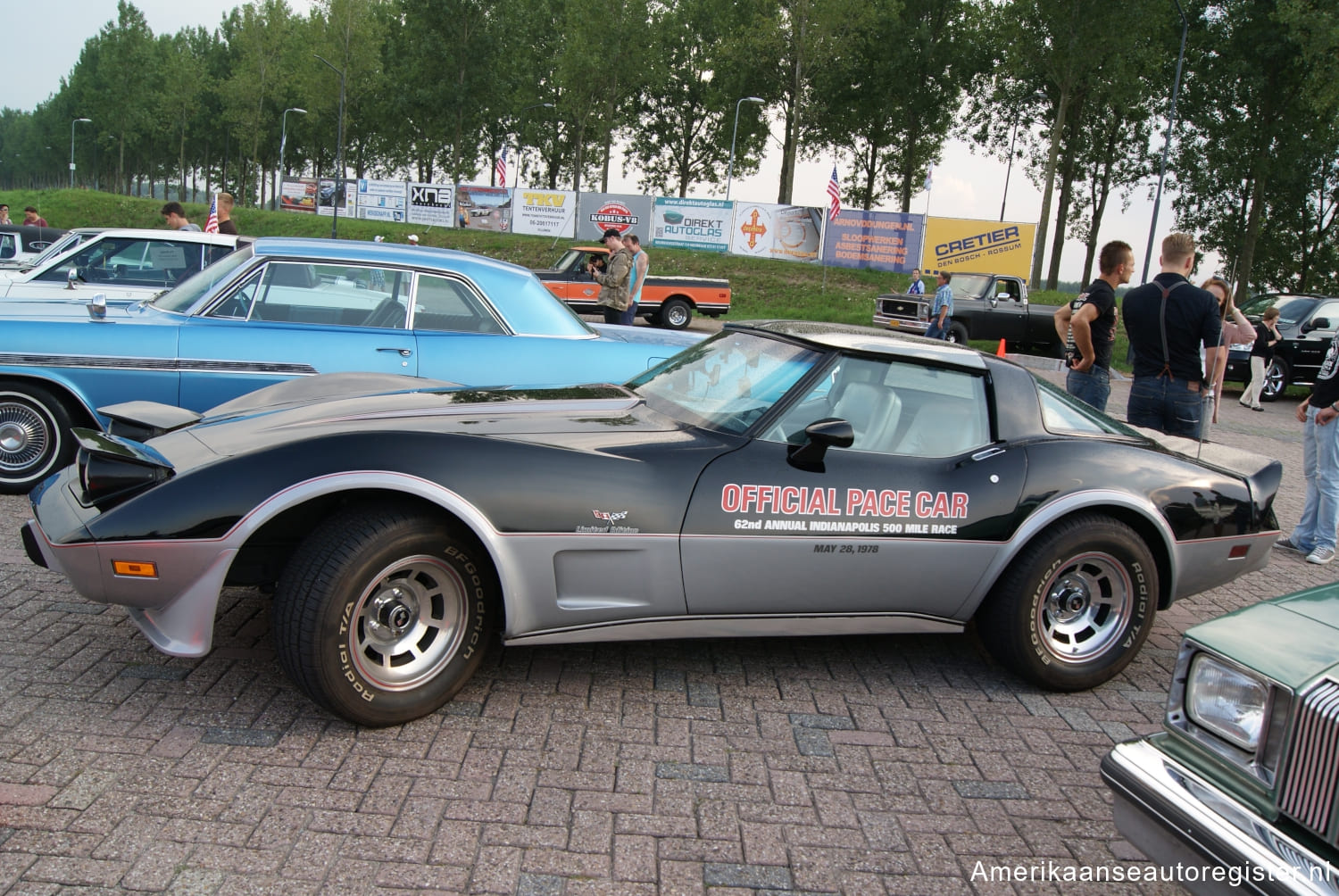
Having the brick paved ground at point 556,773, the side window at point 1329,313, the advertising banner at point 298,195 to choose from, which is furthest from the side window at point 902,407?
the advertising banner at point 298,195

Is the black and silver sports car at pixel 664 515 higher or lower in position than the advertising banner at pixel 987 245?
lower

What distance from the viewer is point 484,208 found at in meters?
35.5

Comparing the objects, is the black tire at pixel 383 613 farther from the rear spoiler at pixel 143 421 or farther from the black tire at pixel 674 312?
the black tire at pixel 674 312

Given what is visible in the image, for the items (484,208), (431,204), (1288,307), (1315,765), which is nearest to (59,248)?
(1315,765)

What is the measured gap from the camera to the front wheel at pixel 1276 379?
17.5 m

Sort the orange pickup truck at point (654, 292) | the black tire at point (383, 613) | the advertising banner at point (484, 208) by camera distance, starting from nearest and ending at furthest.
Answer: the black tire at point (383, 613) → the orange pickup truck at point (654, 292) → the advertising banner at point (484, 208)

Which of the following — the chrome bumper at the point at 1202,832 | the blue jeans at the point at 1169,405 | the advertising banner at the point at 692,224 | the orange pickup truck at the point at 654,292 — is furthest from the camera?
the advertising banner at the point at 692,224

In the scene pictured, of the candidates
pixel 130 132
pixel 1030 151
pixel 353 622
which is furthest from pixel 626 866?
pixel 130 132

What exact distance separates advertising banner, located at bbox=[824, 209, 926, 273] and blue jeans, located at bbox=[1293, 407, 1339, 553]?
25279mm

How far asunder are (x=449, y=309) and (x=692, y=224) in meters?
27.4

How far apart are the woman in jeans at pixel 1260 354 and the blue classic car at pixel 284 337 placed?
1414 centimetres

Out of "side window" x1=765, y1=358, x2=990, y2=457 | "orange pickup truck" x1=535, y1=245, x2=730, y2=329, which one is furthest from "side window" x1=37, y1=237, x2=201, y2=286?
"orange pickup truck" x1=535, y1=245, x2=730, y2=329

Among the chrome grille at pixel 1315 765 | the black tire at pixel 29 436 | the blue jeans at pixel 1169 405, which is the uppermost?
the blue jeans at pixel 1169 405

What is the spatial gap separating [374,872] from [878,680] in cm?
217
